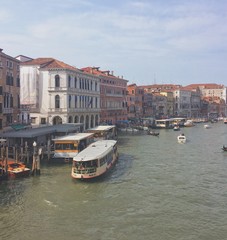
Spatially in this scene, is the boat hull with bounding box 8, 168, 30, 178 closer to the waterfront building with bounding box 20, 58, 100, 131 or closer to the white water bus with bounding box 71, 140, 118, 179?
the white water bus with bounding box 71, 140, 118, 179

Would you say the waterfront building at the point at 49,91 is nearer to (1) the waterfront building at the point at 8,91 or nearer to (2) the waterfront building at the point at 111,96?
(1) the waterfront building at the point at 8,91

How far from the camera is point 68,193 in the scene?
18016 millimetres

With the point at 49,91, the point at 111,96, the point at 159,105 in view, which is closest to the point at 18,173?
the point at 49,91

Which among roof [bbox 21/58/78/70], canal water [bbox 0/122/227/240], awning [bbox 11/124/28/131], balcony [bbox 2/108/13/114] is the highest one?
roof [bbox 21/58/78/70]

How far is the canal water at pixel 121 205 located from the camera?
13.3 m

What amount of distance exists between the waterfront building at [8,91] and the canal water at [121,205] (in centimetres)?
784

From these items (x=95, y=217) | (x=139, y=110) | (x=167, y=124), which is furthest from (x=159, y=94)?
(x=95, y=217)

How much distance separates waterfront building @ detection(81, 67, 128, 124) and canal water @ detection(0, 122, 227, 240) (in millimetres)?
29463

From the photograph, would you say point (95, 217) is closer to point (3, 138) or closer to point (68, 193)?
point (68, 193)

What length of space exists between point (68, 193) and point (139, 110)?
5864 cm

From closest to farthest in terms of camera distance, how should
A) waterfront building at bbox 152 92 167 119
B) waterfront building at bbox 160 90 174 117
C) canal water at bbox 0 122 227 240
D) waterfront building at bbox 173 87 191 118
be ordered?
canal water at bbox 0 122 227 240
waterfront building at bbox 152 92 167 119
waterfront building at bbox 160 90 174 117
waterfront building at bbox 173 87 191 118

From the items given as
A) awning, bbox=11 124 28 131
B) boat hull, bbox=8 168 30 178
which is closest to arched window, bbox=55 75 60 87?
awning, bbox=11 124 28 131

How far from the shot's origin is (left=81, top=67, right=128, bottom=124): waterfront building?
5388 cm

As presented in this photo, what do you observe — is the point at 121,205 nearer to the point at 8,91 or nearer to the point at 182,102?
the point at 8,91
